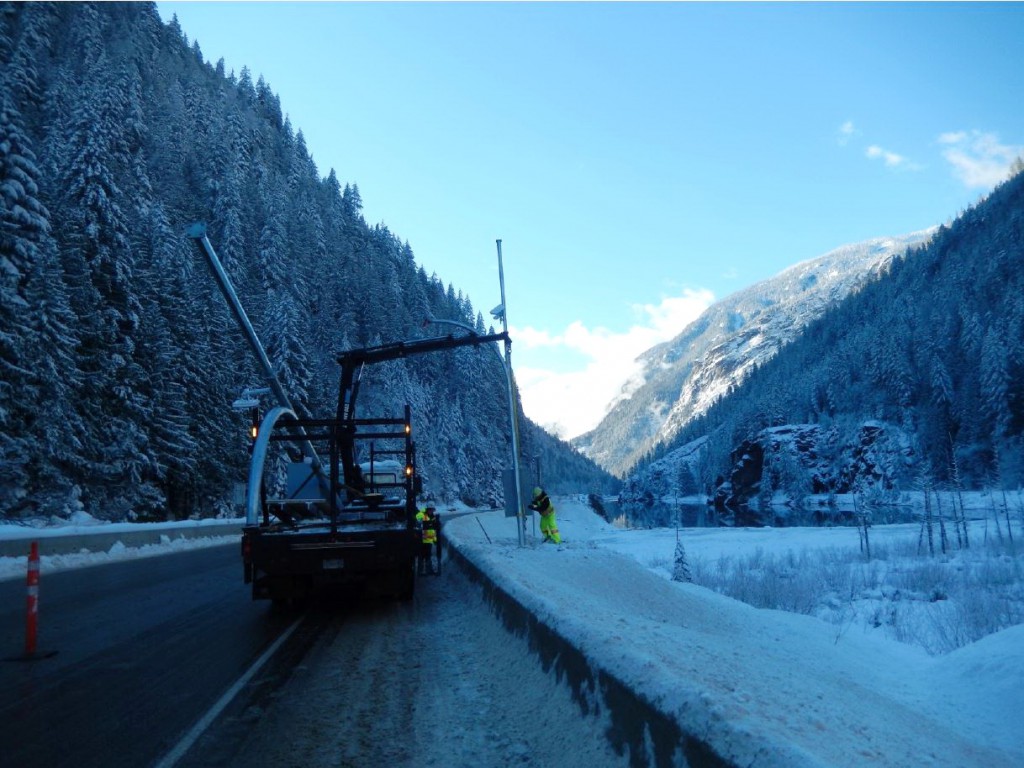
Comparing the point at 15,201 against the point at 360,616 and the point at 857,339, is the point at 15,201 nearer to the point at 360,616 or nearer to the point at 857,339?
the point at 360,616

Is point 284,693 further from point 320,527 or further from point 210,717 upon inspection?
point 320,527

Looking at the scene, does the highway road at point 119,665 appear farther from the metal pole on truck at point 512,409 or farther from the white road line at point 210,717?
the metal pole on truck at point 512,409

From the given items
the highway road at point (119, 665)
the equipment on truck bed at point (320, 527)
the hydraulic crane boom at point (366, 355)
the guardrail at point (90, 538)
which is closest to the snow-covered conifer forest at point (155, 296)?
the hydraulic crane boom at point (366, 355)

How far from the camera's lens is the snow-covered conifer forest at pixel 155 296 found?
1105 inches

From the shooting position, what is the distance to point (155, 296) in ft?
125

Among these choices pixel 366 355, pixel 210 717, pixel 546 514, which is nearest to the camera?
pixel 210 717

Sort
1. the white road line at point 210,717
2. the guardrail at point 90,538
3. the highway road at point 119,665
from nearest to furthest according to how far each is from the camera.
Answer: the white road line at point 210,717 < the highway road at point 119,665 < the guardrail at point 90,538

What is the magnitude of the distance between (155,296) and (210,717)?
1497 inches

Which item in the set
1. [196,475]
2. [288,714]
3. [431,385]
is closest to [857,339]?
[431,385]

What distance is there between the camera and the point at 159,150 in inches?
3071

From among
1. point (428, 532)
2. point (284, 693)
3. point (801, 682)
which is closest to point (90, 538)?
point (428, 532)

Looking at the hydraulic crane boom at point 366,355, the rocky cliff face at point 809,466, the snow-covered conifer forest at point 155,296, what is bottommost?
the rocky cliff face at point 809,466

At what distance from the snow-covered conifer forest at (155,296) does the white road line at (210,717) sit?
14487 millimetres

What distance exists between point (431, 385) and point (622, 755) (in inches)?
3256
